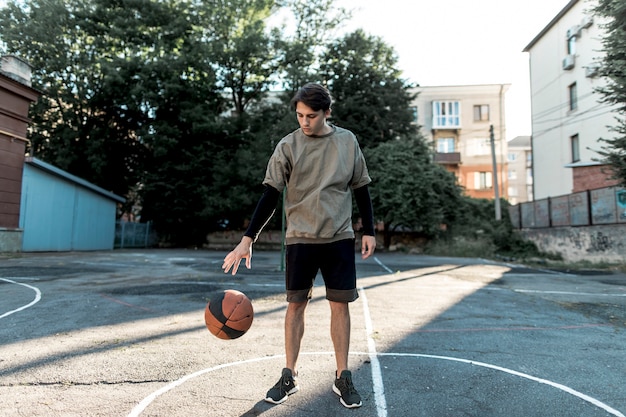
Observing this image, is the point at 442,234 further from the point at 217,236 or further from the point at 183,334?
the point at 183,334

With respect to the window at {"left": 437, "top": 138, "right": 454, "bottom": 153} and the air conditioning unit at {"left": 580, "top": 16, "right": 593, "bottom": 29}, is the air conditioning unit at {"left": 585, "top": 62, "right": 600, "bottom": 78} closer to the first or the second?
the air conditioning unit at {"left": 580, "top": 16, "right": 593, "bottom": 29}

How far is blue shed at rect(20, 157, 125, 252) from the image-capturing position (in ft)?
56.7

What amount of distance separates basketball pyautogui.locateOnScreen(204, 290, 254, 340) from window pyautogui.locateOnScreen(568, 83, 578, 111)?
26.4m

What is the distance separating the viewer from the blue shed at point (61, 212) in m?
17.3

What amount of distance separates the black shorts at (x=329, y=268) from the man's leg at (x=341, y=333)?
0.09 m

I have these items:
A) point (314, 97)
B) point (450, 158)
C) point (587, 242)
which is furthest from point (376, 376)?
point (450, 158)

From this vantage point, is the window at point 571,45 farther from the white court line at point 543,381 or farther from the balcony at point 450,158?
the white court line at point 543,381

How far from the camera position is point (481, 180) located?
125 ft

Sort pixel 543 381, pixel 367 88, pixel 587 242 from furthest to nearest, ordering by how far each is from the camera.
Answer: pixel 367 88 → pixel 587 242 → pixel 543 381

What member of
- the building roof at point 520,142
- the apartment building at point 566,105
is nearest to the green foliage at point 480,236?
the apartment building at point 566,105

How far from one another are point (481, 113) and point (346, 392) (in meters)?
39.3

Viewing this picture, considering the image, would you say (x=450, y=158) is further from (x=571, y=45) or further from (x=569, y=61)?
(x=569, y=61)

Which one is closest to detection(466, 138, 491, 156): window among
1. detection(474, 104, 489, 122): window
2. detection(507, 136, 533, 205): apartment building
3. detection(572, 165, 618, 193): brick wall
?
detection(474, 104, 489, 122): window

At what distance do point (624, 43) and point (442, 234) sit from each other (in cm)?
1637
